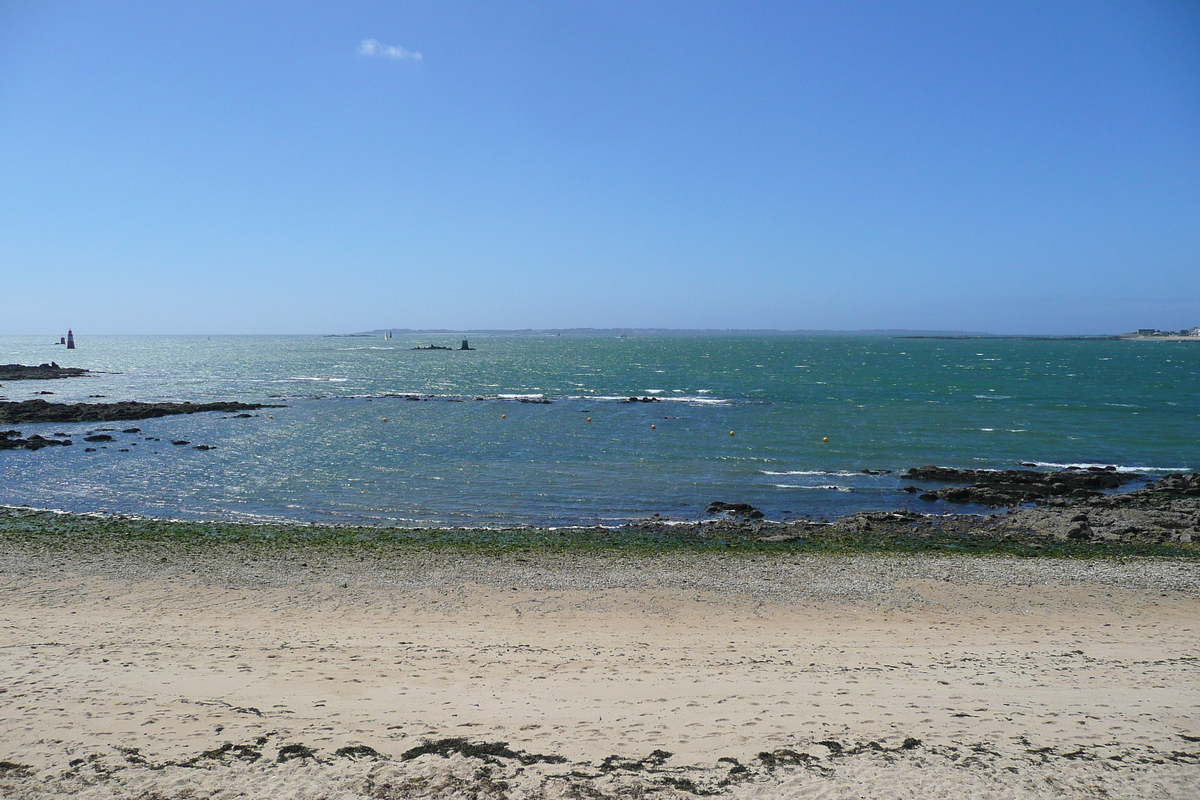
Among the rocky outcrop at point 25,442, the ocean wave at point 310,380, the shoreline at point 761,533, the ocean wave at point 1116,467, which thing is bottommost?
the shoreline at point 761,533

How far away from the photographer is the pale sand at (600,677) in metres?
7.76

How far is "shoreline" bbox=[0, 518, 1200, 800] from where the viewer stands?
7.77 metres

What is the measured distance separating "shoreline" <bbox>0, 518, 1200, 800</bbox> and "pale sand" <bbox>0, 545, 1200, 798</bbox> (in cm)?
4

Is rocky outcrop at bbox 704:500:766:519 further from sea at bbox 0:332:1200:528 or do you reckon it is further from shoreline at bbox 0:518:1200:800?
shoreline at bbox 0:518:1200:800

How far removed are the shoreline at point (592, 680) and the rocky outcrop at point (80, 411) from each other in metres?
32.3

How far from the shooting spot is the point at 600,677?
407 inches

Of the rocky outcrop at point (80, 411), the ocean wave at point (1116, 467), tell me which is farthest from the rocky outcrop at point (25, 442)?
the ocean wave at point (1116, 467)

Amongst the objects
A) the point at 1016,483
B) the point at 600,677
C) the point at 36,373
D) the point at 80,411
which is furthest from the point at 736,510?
the point at 36,373

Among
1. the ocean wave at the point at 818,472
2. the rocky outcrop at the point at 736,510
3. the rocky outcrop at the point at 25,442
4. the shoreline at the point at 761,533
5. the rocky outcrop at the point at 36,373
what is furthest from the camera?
the rocky outcrop at the point at 36,373

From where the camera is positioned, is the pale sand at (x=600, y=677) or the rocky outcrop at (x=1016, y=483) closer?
the pale sand at (x=600, y=677)

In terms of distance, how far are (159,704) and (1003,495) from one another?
2497 cm

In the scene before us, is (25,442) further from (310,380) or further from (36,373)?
(36,373)

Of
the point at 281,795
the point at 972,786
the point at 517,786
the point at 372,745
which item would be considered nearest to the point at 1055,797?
the point at 972,786

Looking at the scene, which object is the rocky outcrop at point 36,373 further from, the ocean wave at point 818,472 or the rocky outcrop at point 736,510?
the rocky outcrop at point 736,510
